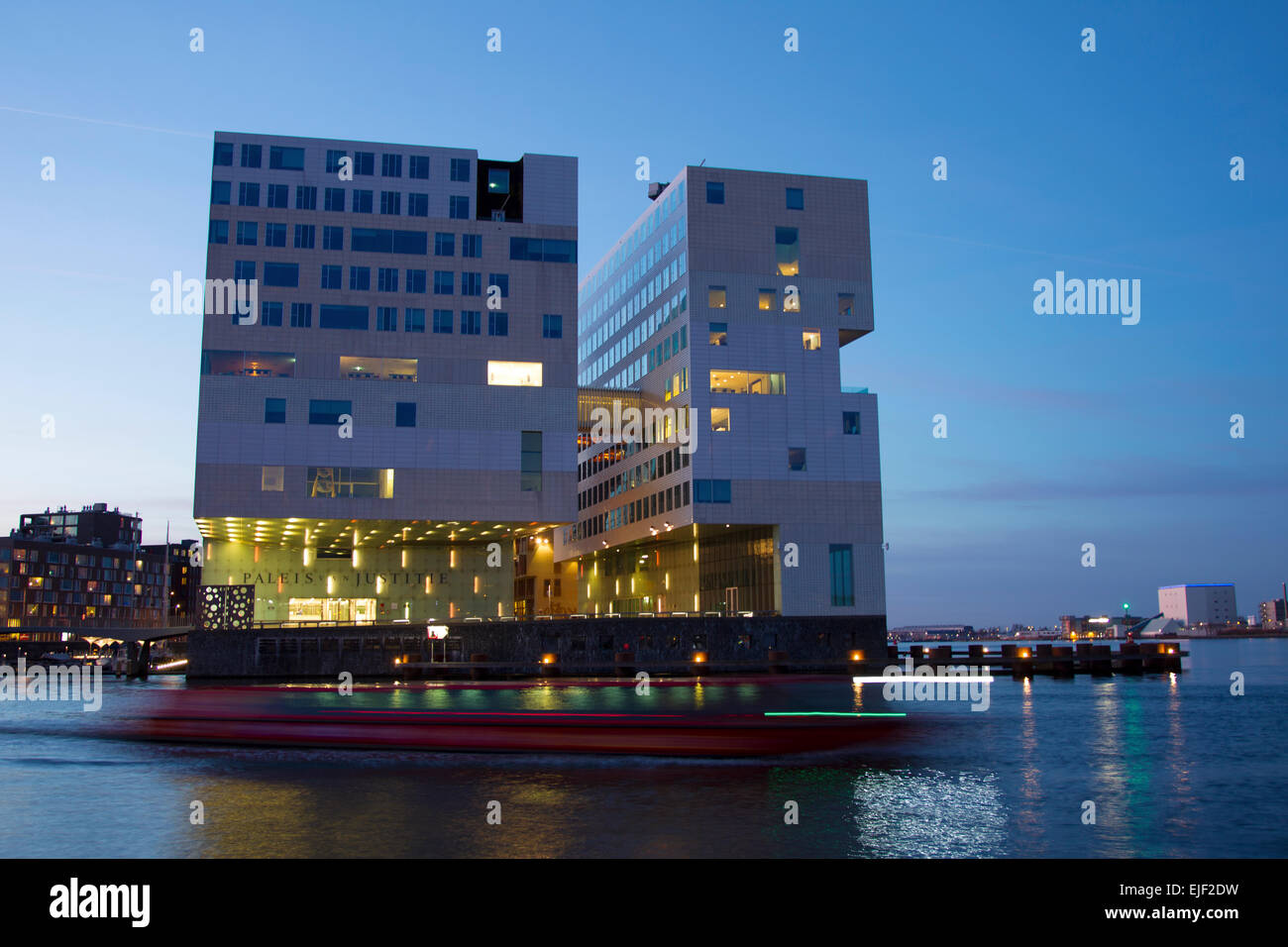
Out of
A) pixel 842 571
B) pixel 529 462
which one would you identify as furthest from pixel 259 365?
pixel 842 571

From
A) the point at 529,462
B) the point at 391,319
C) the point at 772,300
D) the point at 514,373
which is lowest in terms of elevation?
the point at 529,462

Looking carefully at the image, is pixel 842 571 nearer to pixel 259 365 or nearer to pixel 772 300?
pixel 772 300

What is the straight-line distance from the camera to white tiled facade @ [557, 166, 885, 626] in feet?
290

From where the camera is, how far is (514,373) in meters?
83.9

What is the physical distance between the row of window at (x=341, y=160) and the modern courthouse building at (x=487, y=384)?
18cm

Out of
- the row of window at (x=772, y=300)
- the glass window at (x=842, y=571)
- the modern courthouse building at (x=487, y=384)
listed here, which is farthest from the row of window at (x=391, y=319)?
the glass window at (x=842, y=571)

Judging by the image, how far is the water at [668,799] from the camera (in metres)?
19.2

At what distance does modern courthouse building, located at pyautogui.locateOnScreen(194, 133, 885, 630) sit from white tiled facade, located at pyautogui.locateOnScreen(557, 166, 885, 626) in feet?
0.64

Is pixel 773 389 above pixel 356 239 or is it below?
below

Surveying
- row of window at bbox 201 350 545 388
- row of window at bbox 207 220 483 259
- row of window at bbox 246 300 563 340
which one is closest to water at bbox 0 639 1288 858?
row of window at bbox 201 350 545 388

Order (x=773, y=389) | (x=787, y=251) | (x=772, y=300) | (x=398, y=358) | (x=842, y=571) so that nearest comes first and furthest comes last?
(x=398, y=358), (x=842, y=571), (x=773, y=389), (x=772, y=300), (x=787, y=251)

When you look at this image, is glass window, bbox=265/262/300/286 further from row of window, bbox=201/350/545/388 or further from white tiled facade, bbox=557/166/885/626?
white tiled facade, bbox=557/166/885/626

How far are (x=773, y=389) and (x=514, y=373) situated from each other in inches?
873

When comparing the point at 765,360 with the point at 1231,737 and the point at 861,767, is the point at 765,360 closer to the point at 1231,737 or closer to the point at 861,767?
the point at 1231,737
